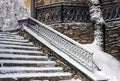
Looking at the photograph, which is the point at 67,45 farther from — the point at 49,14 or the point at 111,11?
the point at 49,14

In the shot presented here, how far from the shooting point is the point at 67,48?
29.9 ft

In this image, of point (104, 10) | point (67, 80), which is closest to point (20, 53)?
point (67, 80)

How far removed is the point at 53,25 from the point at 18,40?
2.27 m

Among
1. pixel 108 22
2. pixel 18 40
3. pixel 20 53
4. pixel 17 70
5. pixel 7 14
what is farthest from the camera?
pixel 7 14

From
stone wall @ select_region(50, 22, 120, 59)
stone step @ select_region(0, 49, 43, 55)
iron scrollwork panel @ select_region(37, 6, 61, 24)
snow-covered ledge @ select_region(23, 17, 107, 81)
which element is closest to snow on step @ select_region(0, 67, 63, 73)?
snow-covered ledge @ select_region(23, 17, 107, 81)

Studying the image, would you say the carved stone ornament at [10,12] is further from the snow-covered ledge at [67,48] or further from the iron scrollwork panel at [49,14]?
the snow-covered ledge at [67,48]

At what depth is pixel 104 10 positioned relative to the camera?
12.0 metres

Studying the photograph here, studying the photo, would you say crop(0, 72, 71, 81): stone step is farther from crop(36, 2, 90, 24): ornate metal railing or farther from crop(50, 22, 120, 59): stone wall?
crop(36, 2, 90, 24): ornate metal railing

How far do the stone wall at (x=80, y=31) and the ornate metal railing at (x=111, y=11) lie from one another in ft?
2.55

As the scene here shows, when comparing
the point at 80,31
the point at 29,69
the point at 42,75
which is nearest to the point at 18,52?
the point at 29,69

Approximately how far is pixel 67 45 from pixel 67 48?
92 mm

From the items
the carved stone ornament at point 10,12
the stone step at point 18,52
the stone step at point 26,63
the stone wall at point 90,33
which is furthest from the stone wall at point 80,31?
the stone step at point 26,63

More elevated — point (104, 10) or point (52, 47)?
point (104, 10)

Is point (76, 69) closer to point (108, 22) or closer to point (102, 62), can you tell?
point (102, 62)
